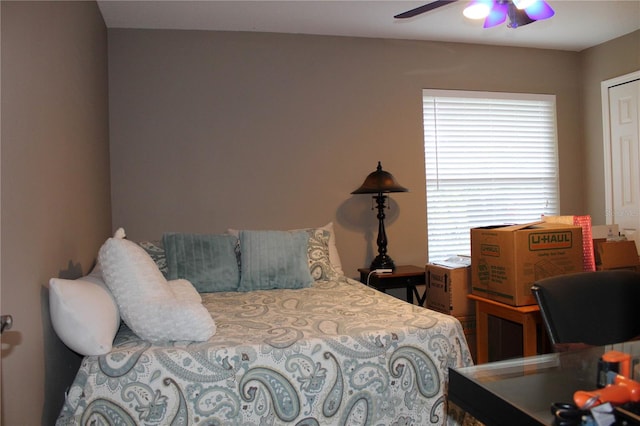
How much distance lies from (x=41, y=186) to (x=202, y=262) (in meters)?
1.22

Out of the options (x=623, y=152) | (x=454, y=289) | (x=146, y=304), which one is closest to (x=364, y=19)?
(x=454, y=289)

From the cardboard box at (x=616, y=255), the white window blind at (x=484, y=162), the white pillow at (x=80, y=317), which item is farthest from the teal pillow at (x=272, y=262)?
the cardboard box at (x=616, y=255)

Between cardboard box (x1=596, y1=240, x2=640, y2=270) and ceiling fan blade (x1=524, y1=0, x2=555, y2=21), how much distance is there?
1939mm

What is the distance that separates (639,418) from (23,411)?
1.73 m

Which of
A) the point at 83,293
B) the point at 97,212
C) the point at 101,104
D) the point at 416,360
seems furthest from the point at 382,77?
the point at 83,293

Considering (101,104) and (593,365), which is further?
(101,104)

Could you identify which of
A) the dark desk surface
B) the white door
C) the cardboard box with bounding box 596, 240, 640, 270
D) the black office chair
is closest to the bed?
the black office chair

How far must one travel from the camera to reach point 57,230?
2.01 m

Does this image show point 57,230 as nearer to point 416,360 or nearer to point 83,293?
point 83,293

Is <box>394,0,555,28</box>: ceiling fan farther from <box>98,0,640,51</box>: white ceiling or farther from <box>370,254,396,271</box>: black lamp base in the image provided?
<box>370,254,396,271</box>: black lamp base

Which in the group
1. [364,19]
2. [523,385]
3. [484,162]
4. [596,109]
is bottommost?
[523,385]

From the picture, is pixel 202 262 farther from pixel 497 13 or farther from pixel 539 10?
pixel 539 10

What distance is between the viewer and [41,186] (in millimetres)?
1800

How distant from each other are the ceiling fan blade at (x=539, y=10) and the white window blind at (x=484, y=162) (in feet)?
5.79
